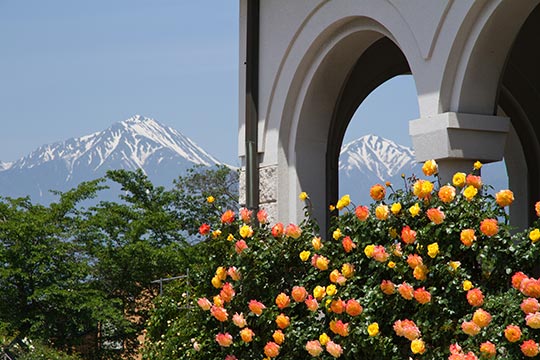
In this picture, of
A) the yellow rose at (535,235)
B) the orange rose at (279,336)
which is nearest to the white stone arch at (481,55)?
the yellow rose at (535,235)

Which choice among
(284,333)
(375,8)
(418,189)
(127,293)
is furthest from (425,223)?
(127,293)

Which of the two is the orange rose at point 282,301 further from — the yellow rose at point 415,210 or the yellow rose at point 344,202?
the yellow rose at point 415,210

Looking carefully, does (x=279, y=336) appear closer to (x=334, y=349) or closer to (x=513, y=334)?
(x=334, y=349)

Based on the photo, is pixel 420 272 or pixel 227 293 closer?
pixel 420 272

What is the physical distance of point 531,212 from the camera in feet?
35.5

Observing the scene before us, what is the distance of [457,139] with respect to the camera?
681cm

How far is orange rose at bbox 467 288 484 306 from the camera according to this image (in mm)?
5582

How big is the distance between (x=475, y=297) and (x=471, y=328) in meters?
0.22

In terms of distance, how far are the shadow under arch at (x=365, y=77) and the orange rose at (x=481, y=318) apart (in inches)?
151

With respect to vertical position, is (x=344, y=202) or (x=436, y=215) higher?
(x=344, y=202)

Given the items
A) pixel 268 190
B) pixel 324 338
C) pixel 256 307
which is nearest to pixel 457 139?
pixel 324 338

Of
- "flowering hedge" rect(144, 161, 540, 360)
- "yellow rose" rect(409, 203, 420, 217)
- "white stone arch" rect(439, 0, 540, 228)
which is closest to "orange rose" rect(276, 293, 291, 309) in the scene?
"flowering hedge" rect(144, 161, 540, 360)

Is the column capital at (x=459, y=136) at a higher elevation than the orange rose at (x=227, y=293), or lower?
higher

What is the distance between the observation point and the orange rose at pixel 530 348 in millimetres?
5258
